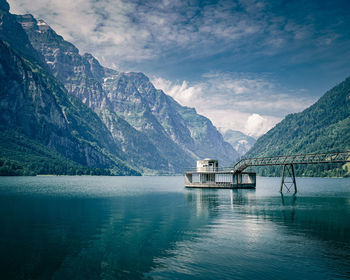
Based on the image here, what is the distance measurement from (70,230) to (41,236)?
4.84 metres

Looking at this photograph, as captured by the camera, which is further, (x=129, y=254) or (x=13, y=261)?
(x=129, y=254)

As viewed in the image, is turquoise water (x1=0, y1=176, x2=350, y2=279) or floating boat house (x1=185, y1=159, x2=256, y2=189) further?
floating boat house (x1=185, y1=159, x2=256, y2=189)

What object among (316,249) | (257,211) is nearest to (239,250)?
(316,249)

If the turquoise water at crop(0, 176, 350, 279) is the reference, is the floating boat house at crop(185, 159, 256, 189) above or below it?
above

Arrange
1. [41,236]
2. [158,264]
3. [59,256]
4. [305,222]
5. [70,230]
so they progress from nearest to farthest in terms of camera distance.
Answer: [158,264] → [59,256] → [41,236] → [70,230] → [305,222]

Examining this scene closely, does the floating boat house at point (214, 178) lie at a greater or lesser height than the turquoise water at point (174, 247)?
greater

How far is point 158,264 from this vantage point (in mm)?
28484

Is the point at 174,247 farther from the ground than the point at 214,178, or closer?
closer

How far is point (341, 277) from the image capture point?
25062 mm

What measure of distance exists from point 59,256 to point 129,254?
7166 millimetres

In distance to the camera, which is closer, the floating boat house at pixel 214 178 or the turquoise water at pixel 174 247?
the turquoise water at pixel 174 247

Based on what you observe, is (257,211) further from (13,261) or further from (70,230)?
(13,261)

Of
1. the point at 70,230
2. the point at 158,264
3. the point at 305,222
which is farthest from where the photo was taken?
the point at 305,222

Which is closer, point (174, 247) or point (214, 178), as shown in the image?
point (174, 247)
